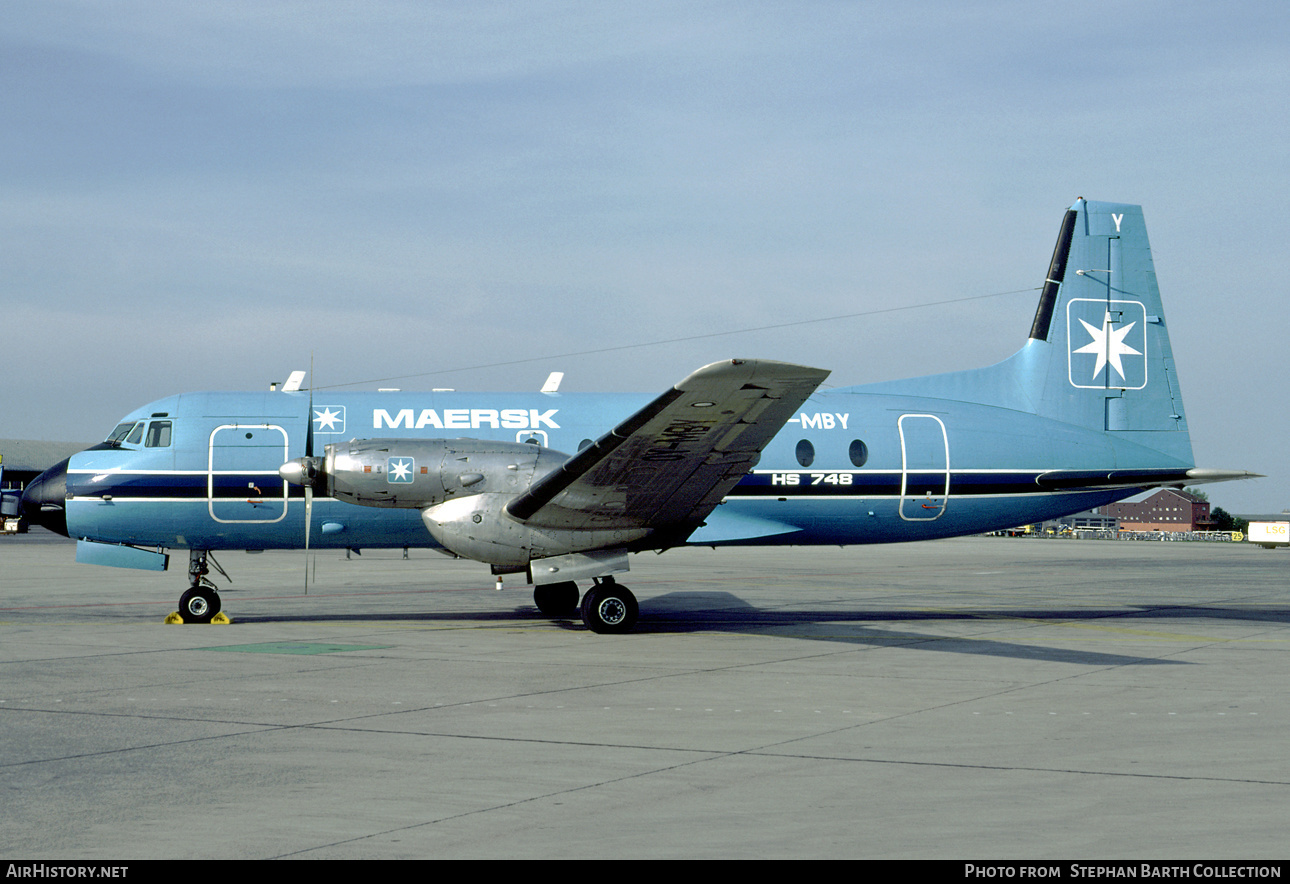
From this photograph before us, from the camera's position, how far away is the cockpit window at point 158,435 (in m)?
17.5

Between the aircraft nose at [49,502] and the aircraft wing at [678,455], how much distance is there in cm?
748

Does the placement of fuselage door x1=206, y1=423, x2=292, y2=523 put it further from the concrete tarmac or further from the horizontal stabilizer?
the horizontal stabilizer

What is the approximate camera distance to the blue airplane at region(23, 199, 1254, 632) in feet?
51.0

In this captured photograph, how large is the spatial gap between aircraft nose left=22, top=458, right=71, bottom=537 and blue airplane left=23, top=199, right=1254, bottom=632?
0.03 meters

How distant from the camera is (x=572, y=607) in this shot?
19266 millimetres

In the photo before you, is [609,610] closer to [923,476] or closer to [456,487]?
[456,487]

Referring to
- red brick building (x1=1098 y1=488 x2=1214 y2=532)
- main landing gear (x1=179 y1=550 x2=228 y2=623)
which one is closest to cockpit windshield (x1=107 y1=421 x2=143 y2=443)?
main landing gear (x1=179 y1=550 x2=228 y2=623)

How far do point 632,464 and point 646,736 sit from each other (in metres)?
6.07

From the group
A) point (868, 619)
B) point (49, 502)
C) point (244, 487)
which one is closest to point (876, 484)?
point (868, 619)

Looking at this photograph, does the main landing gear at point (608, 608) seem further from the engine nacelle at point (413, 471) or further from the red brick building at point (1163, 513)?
the red brick building at point (1163, 513)

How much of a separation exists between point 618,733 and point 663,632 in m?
7.81
